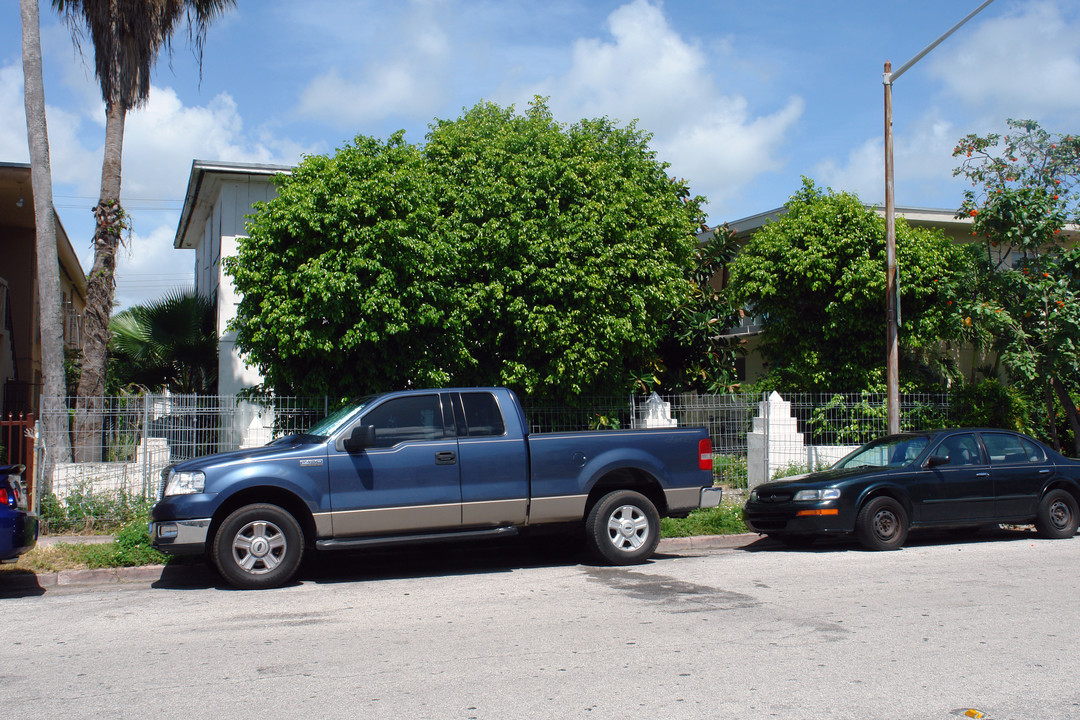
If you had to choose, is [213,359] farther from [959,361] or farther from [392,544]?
[959,361]

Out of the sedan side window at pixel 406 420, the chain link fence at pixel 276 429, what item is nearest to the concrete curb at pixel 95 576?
the chain link fence at pixel 276 429

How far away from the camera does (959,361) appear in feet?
65.5

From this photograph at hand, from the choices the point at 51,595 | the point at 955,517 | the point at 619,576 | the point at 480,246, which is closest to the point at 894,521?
the point at 955,517

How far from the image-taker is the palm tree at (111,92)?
13.7m


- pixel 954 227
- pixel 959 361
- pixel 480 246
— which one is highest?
pixel 954 227

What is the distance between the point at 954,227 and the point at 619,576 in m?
16.3

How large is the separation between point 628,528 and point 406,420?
274cm

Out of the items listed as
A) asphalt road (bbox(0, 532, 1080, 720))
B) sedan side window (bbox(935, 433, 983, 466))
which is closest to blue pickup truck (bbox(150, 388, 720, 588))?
asphalt road (bbox(0, 532, 1080, 720))

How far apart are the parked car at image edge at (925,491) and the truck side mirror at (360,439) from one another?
5.21 m

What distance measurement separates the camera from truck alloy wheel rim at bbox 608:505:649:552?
31.8ft

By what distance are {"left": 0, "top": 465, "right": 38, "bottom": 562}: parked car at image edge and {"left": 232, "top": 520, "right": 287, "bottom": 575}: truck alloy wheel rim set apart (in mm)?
1857

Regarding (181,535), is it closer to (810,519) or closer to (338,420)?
(338,420)

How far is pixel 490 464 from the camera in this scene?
9.16m

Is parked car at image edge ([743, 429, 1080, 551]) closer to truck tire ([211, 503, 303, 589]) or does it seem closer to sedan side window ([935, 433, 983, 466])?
sedan side window ([935, 433, 983, 466])
